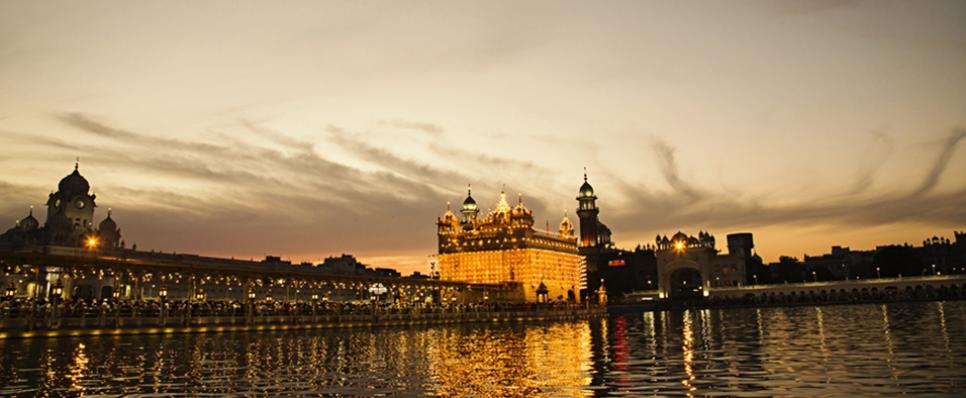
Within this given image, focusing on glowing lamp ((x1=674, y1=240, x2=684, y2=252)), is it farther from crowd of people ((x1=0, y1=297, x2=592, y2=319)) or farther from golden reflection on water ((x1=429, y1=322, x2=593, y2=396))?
golden reflection on water ((x1=429, y1=322, x2=593, y2=396))

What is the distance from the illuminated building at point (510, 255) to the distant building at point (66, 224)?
61.8 meters

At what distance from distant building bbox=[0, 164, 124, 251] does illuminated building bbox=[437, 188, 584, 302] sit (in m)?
61.8

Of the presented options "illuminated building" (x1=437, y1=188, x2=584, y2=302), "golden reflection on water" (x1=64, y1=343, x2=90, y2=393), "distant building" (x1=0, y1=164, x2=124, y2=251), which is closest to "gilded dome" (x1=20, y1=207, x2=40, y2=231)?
"distant building" (x1=0, y1=164, x2=124, y2=251)

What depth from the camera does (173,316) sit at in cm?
5519

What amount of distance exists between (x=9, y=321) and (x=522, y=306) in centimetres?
6869

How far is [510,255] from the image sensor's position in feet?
449

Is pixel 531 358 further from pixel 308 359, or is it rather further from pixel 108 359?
pixel 108 359

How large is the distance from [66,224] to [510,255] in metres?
80.2

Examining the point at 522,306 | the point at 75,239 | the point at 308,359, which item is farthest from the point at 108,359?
the point at 75,239

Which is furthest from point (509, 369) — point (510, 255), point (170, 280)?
point (510, 255)

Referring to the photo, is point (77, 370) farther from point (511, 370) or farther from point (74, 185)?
point (74, 185)

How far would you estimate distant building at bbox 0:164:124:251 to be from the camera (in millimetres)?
129750

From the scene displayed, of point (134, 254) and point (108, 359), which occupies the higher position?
point (134, 254)

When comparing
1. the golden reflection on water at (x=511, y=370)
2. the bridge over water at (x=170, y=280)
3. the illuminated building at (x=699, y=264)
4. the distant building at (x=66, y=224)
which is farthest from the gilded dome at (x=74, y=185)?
the illuminated building at (x=699, y=264)
